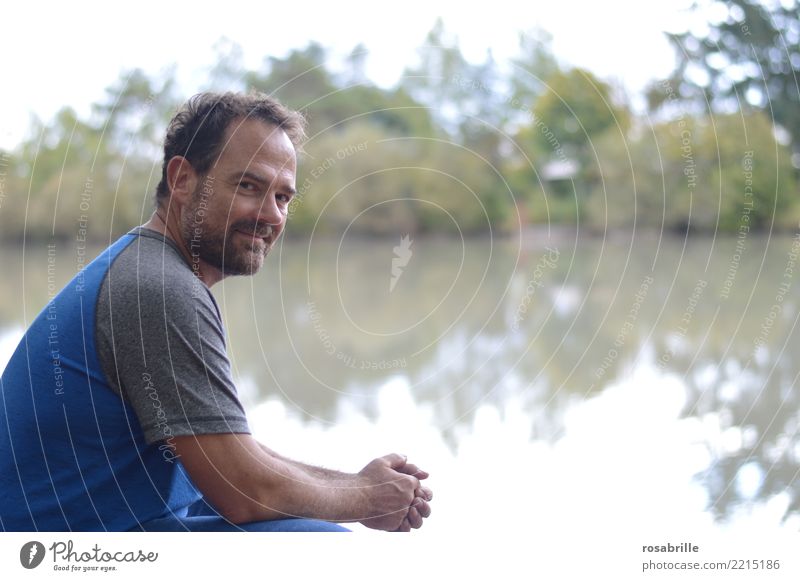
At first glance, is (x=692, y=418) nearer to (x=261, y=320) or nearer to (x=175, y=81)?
(x=261, y=320)

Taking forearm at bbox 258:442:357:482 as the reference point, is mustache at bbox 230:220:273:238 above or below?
above

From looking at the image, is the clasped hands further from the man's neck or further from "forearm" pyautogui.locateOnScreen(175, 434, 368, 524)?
the man's neck

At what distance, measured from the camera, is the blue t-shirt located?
63.3 inches

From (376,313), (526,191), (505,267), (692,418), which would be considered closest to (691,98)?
(526,191)

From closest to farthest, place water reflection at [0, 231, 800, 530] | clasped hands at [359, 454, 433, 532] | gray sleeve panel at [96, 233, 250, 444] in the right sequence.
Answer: gray sleeve panel at [96, 233, 250, 444]
clasped hands at [359, 454, 433, 532]
water reflection at [0, 231, 800, 530]

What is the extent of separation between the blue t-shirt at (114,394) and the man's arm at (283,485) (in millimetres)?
44

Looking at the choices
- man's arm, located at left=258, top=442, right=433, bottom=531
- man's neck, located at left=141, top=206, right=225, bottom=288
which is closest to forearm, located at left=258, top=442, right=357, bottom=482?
man's arm, located at left=258, top=442, right=433, bottom=531

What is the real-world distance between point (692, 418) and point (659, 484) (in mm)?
1118

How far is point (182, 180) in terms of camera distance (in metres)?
1.89

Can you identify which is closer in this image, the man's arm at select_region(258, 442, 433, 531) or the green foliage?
the man's arm at select_region(258, 442, 433, 531)

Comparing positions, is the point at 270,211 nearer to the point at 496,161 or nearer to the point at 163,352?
the point at 163,352

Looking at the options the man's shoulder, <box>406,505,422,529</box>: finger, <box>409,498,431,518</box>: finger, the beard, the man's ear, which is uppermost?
the man's ear

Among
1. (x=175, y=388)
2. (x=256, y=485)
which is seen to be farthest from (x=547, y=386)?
(x=175, y=388)

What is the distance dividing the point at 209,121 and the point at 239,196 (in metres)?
0.16
